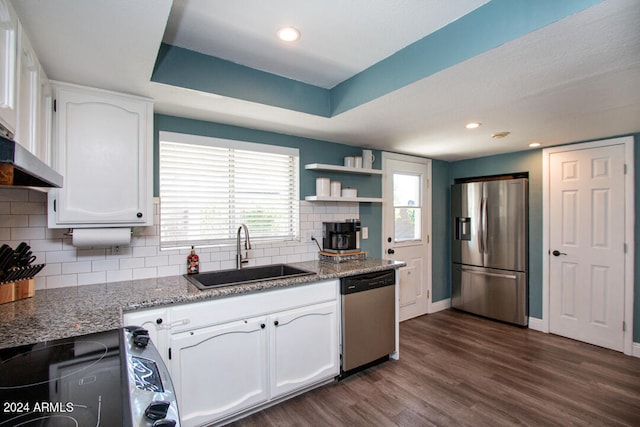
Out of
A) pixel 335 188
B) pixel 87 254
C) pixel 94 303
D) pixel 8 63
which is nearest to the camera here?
pixel 8 63

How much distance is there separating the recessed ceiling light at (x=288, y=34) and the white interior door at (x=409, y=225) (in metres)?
2.21

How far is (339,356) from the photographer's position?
8.31 ft

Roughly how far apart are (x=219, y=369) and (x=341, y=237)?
5.10 feet

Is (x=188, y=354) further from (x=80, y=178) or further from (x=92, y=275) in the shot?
(x=80, y=178)

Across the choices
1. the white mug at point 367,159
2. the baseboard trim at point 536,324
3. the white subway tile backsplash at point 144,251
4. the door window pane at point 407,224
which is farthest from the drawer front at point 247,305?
the baseboard trim at point 536,324

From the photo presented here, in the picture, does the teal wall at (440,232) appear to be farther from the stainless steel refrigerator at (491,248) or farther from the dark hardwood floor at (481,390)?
the dark hardwood floor at (481,390)

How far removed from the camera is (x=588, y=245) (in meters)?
3.32

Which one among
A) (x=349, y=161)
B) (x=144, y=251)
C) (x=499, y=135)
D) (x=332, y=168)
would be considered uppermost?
(x=499, y=135)

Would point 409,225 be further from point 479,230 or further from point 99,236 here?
point 99,236

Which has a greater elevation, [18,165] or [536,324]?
[18,165]

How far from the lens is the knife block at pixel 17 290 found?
1.62 meters

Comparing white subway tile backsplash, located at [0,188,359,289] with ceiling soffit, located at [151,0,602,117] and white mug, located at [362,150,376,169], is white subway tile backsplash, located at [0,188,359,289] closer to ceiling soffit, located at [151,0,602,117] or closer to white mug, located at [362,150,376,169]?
ceiling soffit, located at [151,0,602,117]

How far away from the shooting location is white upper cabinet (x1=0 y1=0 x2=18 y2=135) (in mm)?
1085

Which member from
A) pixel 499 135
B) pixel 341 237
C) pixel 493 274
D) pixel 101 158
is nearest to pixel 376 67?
pixel 341 237
